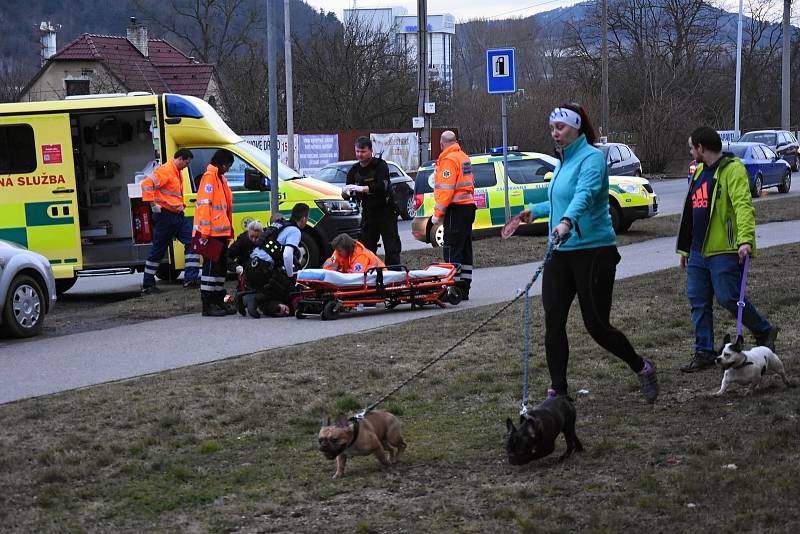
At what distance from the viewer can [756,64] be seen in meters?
63.5

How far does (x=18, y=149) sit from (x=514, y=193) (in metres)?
8.64

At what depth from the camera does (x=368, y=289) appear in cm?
1199

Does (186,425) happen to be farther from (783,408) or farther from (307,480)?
(783,408)

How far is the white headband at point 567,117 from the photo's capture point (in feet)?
21.2

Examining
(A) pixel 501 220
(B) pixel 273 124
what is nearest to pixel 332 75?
(A) pixel 501 220

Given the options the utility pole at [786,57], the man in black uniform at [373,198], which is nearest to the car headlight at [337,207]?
the man in black uniform at [373,198]

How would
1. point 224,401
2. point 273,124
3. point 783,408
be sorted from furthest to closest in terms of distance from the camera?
1. point 273,124
2. point 224,401
3. point 783,408

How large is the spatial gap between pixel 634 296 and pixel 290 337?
3639mm

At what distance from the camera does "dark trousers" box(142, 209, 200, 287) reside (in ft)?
48.0

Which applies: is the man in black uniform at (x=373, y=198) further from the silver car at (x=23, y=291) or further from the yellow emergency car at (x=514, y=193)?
the yellow emergency car at (x=514, y=193)

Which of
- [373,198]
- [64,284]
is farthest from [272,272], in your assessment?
[64,284]

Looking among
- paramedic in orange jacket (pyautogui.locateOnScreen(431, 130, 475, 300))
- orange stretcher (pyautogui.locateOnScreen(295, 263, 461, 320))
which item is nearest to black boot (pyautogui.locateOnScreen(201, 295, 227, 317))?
orange stretcher (pyautogui.locateOnScreen(295, 263, 461, 320))

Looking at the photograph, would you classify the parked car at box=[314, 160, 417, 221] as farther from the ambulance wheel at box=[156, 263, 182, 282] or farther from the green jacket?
the green jacket

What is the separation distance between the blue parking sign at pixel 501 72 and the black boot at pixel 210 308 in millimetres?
6531
